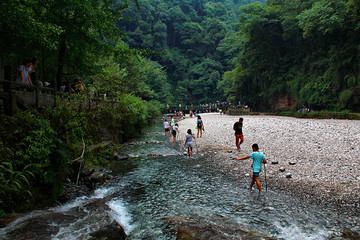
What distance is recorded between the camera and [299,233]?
4.79 metres

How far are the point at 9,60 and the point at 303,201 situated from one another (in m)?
14.2

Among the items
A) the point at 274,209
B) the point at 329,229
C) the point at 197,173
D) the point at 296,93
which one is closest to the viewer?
the point at 329,229

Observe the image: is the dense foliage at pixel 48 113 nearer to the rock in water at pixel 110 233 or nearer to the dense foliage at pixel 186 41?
the rock in water at pixel 110 233

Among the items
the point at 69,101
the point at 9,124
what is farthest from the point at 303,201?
the point at 69,101

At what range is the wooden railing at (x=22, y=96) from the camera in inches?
244

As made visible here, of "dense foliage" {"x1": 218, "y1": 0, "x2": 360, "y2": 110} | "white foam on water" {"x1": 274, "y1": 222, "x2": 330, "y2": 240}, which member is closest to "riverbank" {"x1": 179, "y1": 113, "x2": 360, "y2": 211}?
"white foam on water" {"x1": 274, "y1": 222, "x2": 330, "y2": 240}

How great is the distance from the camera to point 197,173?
359 inches

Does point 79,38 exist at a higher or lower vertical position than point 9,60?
higher

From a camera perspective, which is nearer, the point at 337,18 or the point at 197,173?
the point at 197,173

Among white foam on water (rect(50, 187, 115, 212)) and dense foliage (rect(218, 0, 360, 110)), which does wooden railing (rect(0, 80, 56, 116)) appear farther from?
dense foliage (rect(218, 0, 360, 110))

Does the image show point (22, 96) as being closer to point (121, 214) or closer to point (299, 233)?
point (121, 214)

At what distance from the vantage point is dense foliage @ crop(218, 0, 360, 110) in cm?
2495

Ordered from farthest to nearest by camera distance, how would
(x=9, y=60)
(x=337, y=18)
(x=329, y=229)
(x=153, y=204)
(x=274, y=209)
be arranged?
1. (x=337, y=18)
2. (x=9, y=60)
3. (x=153, y=204)
4. (x=274, y=209)
5. (x=329, y=229)

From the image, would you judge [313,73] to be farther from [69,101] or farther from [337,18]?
[69,101]
